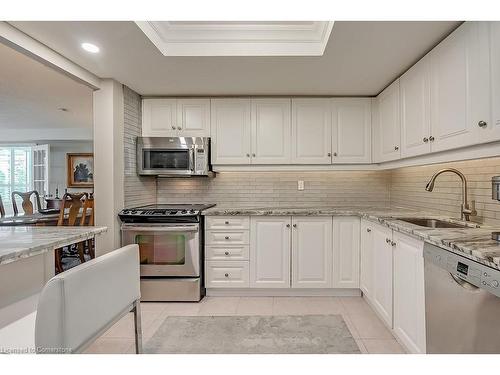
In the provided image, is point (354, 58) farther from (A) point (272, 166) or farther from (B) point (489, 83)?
(A) point (272, 166)

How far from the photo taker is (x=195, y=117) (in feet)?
11.0

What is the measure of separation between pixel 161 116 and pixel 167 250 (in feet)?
4.74

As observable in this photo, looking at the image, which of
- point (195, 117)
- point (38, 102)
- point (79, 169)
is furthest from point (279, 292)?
point (79, 169)

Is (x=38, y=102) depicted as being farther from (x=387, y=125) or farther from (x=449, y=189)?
(x=449, y=189)

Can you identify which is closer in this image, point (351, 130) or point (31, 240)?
point (31, 240)

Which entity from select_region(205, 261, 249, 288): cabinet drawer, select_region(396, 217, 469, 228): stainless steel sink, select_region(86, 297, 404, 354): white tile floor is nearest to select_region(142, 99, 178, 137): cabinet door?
select_region(205, 261, 249, 288): cabinet drawer

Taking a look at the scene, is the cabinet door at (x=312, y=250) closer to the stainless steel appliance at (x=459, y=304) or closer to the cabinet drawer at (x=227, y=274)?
the cabinet drawer at (x=227, y=274)

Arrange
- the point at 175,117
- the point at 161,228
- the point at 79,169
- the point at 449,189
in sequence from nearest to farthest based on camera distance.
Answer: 1. the point at 449,189
2. the point at 161,228
3. the point at 175,117
4. the point at 79,169

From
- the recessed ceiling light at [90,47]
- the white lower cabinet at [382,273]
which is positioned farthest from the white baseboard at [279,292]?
the recessed ceiling light at [90,47]

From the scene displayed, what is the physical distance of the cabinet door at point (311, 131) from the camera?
331cm

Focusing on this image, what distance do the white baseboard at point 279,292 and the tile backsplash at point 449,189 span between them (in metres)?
1.10

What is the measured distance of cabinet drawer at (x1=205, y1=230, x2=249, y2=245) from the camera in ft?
10.0

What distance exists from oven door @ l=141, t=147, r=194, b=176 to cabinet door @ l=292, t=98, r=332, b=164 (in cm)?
115
